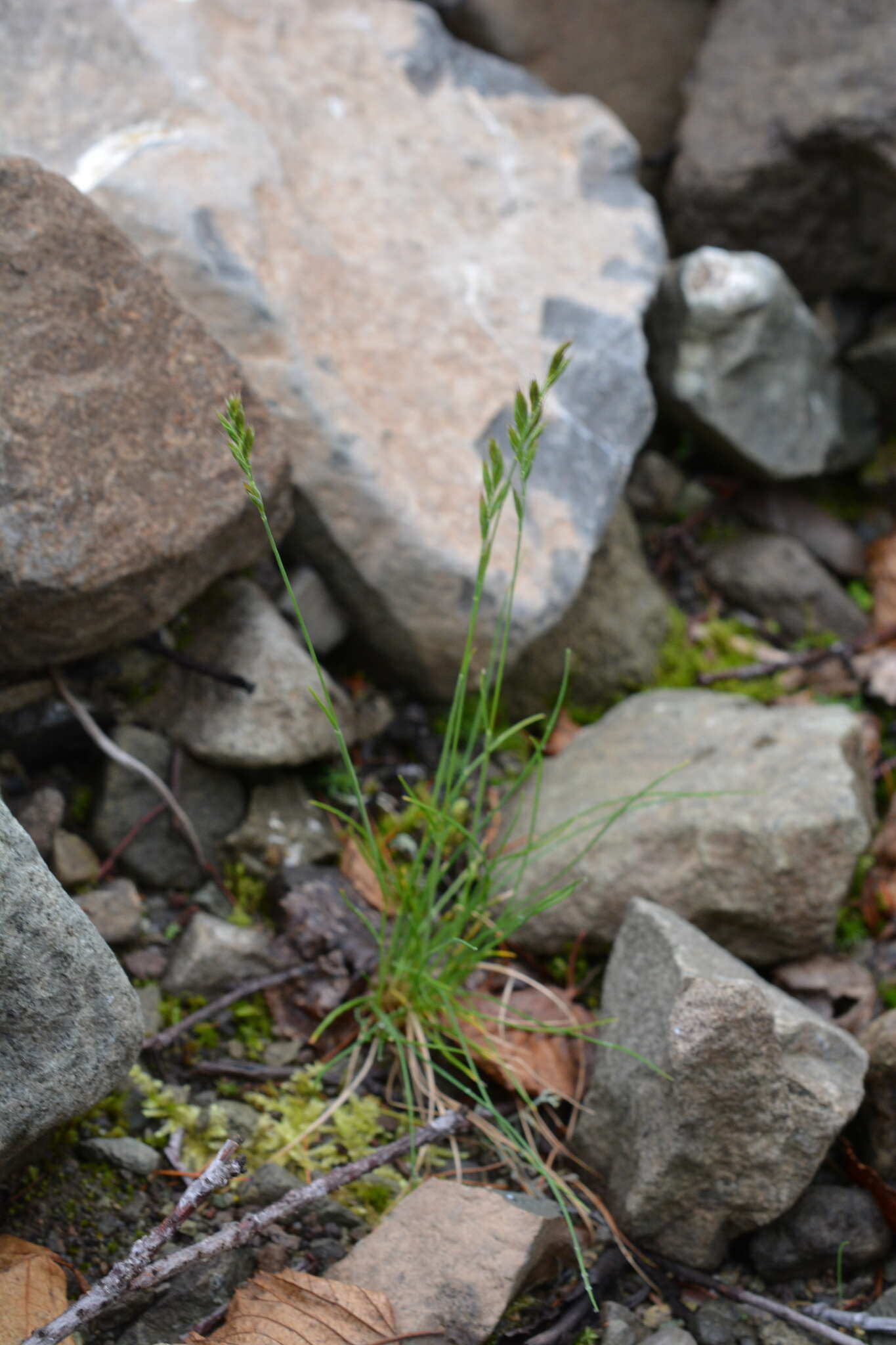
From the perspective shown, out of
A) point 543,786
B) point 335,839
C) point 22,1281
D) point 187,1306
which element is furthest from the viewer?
point 543,786

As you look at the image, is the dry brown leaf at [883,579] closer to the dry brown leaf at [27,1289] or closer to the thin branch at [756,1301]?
the thin branch at [756,1301]

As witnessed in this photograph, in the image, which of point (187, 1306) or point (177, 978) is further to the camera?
point (177, 978)

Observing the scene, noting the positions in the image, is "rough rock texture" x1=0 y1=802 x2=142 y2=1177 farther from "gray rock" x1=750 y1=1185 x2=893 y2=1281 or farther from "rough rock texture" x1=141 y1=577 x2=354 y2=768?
"gray rock" x1=750 y1=1185 x2=893 y2=1281

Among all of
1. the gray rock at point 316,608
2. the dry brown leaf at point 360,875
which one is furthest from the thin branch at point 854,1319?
the gray rock at point 316,608

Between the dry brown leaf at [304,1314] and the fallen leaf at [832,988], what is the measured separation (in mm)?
1302

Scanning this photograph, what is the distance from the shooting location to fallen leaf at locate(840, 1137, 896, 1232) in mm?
1977

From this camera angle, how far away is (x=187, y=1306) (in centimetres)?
A: 165

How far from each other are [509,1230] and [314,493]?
1762mm

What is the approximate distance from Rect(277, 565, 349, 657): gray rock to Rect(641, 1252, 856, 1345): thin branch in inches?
66.9

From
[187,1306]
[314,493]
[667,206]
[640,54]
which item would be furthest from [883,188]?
[187,1306]

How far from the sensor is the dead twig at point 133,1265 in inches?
55.0

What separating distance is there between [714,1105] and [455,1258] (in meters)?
0.53

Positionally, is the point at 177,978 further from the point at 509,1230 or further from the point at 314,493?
the point at 314,493

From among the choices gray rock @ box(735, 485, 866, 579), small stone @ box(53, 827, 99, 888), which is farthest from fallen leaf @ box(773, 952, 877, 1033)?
gray rock @ box(735, 485, 866, 579)
